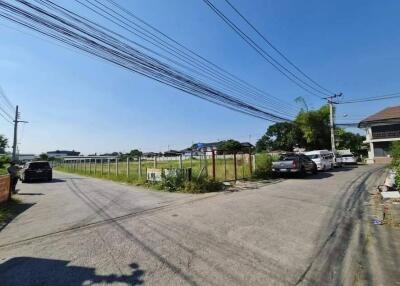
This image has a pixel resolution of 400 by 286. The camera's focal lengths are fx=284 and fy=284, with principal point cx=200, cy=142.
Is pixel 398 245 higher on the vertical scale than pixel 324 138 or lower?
lower

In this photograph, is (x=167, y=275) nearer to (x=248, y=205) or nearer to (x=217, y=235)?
(x=217, y=235)

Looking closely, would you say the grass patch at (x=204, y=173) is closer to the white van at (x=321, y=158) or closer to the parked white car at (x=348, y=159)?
the white van at (x=321, y=158)

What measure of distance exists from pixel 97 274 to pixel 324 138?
4615 centimetres

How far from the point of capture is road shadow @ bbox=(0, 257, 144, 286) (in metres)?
4.22

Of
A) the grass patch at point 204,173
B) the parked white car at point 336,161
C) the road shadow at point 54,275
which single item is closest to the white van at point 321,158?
the parked white car at point 336,161

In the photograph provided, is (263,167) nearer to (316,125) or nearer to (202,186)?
(202,186)

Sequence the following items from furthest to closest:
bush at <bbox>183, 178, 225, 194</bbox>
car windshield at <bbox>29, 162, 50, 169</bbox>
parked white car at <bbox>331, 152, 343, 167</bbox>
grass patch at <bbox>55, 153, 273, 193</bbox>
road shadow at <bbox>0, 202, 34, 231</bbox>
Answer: parked white car at <bbox>331, 152, 343, 167</bbox>, car windshield at <bbox>29, 162, 50, 169</bbox>, grass patch at <bbox>55, 153, 273, 193</bbox>, bush at <bbox>183, 178, 225, 194</bbox>, road shadow at <bbox>0, 202, 34, 231</bbox>

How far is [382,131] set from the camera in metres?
48.3

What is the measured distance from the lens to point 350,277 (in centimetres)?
432

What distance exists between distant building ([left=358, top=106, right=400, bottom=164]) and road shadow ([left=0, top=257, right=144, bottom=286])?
49.9 meters

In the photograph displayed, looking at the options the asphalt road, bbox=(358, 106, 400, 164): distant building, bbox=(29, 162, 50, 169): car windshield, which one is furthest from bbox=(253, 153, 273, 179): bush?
bbox=(358, 106, 400, 164): distant building

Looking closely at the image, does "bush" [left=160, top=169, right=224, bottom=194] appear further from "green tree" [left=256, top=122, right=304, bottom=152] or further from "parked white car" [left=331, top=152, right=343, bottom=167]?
"green tree" [left=256, top=122, right=304, bottom=152]

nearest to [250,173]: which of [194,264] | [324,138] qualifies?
[194,264]

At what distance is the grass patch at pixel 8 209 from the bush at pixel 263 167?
1387 cm
